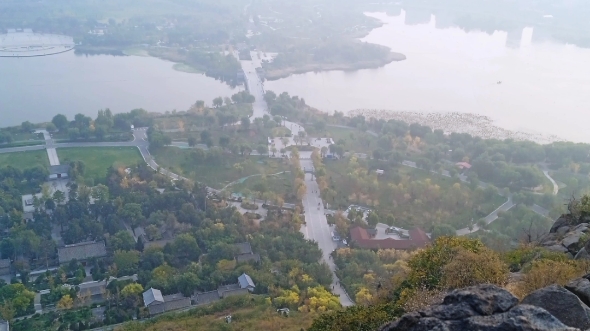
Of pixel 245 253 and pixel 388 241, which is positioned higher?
pixel 245 253

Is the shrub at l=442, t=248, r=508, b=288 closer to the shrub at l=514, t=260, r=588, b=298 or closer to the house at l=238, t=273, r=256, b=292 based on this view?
the shrub at l=514, t=260, r=588, b=298

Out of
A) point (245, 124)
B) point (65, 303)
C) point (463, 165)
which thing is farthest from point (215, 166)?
point (463, 165)

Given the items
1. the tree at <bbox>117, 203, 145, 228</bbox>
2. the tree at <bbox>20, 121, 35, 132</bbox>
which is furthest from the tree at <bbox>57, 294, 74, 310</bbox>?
the tree at <bbox>20, 121, 35, 132</bbox>

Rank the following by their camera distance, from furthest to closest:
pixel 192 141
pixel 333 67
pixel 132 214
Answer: pixel 333 67
pixel 192 141
pixel 132 214

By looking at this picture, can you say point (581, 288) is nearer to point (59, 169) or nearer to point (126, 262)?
point (126, 262)

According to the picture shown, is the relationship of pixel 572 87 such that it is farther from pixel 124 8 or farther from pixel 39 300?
pixel 124 8

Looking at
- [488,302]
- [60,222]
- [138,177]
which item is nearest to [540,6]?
[138,177]
